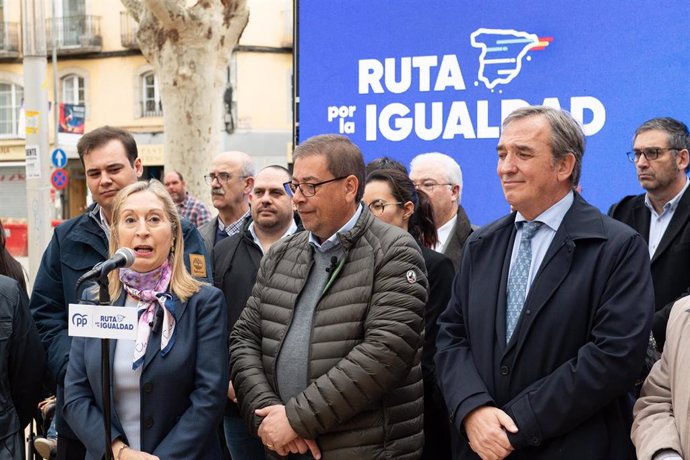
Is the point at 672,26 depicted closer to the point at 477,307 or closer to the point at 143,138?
the point at 477,307

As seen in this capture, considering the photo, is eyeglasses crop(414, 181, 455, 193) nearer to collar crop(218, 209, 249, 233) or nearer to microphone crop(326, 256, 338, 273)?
collar crop(218, 209, 249, 233)

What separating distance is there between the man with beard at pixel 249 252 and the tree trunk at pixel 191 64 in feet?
20.6

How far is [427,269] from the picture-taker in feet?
12.9

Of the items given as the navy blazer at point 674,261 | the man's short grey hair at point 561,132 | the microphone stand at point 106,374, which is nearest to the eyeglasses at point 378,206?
the man's short grey hair at point 561,132

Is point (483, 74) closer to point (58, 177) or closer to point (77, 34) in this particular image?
point (58, 177)

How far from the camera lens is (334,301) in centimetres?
331

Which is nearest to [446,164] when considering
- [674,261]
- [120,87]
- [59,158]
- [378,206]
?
[378,206]

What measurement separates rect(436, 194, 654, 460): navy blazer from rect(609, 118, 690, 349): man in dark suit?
4.55ft

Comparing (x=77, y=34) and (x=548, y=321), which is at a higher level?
(x=77, y=34)

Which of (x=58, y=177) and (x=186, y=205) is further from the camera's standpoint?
(x=58, y=177)

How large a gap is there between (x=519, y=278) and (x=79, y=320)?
1537mm

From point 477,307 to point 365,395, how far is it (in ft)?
1.69

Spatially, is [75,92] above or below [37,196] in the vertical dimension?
above

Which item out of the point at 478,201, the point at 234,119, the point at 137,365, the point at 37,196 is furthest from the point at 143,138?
the point at 137,365
